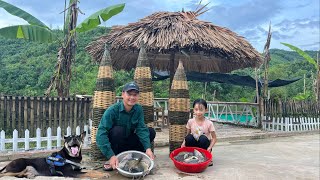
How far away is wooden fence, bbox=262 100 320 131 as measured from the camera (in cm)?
1007

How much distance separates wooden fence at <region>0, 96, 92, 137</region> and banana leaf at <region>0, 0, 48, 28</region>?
7.27ft

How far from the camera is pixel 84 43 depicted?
68.0 ft

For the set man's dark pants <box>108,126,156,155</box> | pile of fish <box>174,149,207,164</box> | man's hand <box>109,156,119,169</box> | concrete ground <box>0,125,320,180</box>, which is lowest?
concrete ground <box>0,125,320,180</box>

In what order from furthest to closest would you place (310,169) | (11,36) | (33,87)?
1. (33,87)
2. (11,36)
3. (310,169)

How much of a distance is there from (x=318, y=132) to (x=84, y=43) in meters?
15.2

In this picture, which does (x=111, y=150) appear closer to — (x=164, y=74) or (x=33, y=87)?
(x=164, y=74)

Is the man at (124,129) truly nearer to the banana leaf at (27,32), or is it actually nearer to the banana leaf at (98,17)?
the banana leaf at (98,17)

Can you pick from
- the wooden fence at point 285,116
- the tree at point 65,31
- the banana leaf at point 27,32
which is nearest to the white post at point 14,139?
the tree at point 65,31

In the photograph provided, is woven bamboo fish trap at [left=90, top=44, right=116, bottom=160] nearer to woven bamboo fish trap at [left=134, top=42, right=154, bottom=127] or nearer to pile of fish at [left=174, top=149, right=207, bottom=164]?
woven bamboo fish trap at [left=134, top=42, right=154, bottom=127]

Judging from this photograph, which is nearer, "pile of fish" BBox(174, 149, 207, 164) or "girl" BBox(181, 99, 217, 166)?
"pile of fish" BBox(174, 149, 207, 164)

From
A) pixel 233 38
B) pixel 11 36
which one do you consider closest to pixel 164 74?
pixel 233 38

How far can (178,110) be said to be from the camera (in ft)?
16.5

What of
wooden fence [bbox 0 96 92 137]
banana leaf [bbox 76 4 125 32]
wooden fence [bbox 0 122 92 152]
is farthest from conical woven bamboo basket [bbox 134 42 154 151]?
banana leaf [bbox 76 4 125 32]

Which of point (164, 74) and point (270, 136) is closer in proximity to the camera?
point (270, 136)
